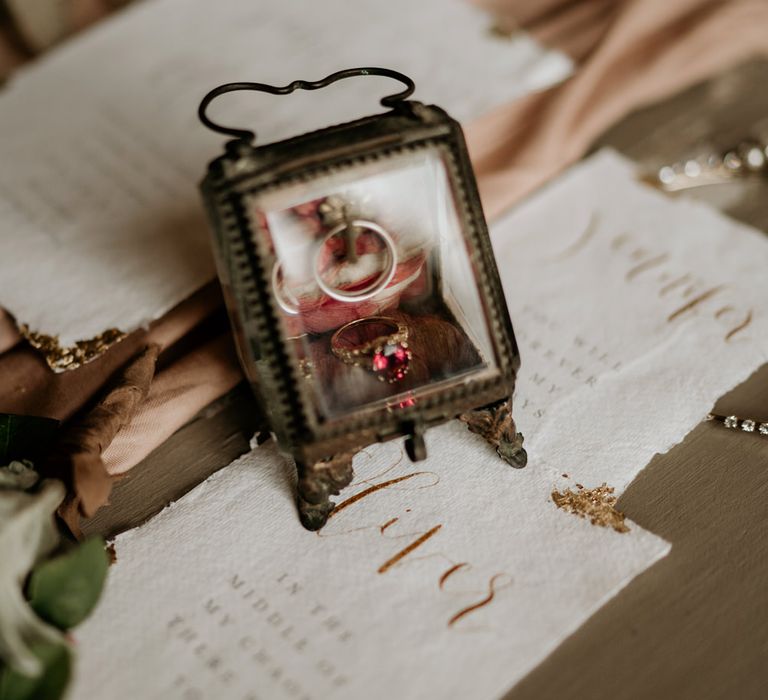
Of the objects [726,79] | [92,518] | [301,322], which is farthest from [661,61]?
[92,518]

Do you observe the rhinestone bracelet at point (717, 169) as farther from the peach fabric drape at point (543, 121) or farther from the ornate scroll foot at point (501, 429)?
the ornate scroll foot at point (501, 429)

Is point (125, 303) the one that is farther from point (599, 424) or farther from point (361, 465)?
point (599, 424)

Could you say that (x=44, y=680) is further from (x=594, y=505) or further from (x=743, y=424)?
(x=743, y=424)

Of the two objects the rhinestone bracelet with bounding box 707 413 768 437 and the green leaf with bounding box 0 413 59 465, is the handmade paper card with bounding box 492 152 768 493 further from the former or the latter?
the green leaf with bounding box 0 413 59 465

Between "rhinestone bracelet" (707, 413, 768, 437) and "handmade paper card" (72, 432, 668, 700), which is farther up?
"handmade paper card" (72, 432, 668, 700)

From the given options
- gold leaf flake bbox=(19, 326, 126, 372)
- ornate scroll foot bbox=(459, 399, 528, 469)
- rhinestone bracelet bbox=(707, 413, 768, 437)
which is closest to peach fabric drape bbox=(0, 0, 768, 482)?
gold leaf flake bbox=(19, 326, 126, 372)

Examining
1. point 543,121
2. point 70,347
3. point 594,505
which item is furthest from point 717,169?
point 70,347
